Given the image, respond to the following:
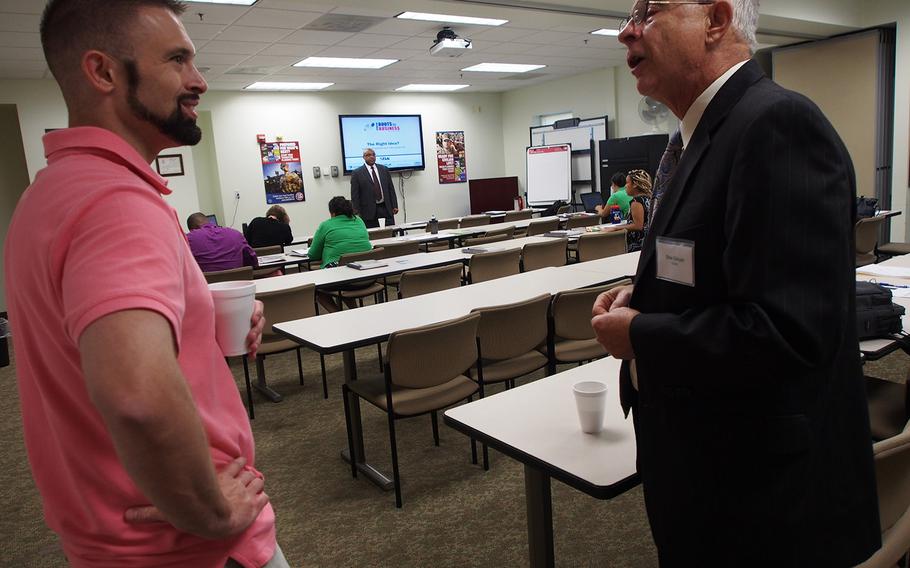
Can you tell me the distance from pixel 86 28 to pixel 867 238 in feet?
20.1

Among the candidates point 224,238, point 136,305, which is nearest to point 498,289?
point 224,238

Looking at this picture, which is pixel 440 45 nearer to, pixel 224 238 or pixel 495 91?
pixel 224 238

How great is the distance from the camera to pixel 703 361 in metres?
0.94

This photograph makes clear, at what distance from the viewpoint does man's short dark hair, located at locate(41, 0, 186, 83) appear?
797 mm

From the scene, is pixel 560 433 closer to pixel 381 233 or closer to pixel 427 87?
pixel 381 233

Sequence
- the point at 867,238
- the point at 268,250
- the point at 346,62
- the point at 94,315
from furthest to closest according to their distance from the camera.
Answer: the point at 346,62
the point at 268,250
the point at 867,238
the point at 94,315

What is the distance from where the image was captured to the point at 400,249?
19.7 ft

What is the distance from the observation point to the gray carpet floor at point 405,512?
2361 millimetres

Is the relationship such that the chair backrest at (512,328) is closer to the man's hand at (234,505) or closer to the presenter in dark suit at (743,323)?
the presenter in dark suit at (743,323)

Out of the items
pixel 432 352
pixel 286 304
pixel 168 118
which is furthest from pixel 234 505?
pixel 286 304

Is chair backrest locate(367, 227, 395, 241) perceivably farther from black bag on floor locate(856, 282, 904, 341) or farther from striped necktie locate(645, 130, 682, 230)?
striped necktie locate(645, 130, 682, 230)

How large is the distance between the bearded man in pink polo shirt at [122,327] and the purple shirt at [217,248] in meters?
4.11

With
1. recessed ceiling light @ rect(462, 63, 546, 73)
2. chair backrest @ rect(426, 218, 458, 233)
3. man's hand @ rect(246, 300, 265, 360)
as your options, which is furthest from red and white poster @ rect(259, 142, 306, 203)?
man's hand @ rect(246, 300, 265, 360)

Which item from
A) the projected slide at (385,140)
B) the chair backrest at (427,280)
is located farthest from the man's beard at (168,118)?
the projected slide at (385,140)
